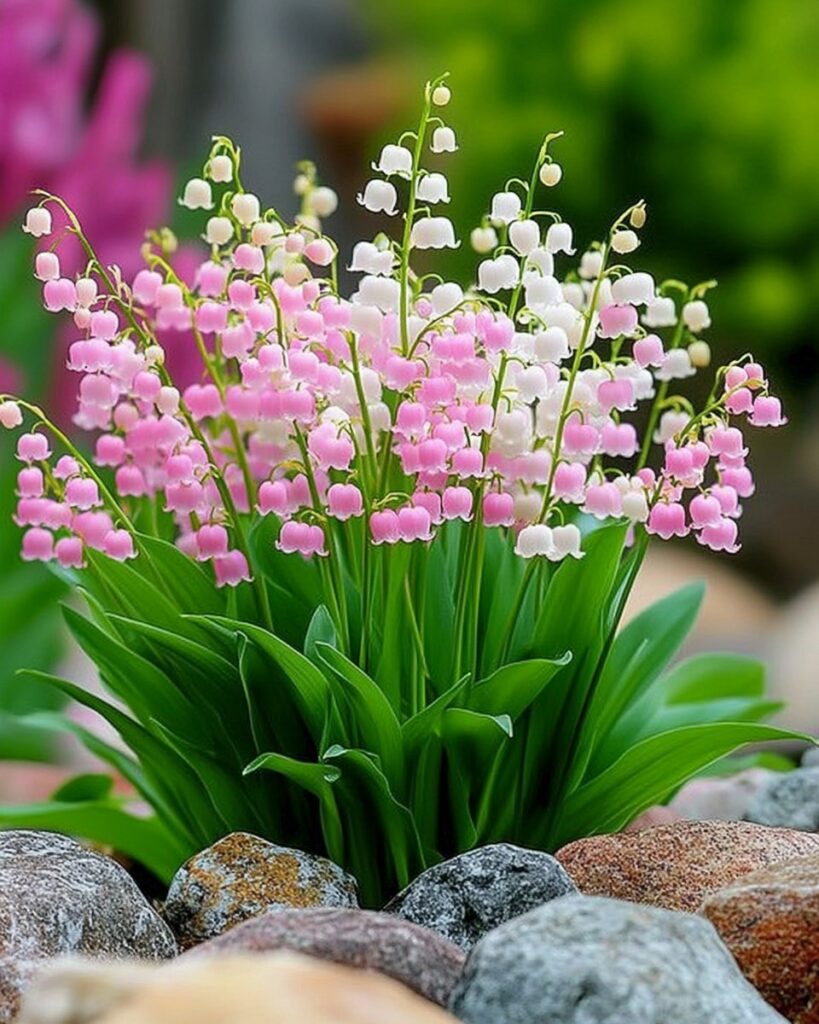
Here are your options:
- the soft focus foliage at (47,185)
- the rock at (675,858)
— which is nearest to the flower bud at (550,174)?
the rock at (675,858)

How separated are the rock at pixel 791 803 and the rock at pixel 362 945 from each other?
501 mm

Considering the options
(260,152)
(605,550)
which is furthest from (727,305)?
(605,550)

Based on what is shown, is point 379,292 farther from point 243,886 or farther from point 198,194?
point 243,886

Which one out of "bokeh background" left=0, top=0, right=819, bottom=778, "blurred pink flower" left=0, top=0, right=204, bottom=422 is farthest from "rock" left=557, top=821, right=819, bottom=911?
"bokeh background" left=0, top=0, right=819, bottom=778

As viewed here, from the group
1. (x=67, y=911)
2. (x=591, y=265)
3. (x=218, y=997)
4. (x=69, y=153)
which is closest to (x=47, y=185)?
(x=69, y=153)

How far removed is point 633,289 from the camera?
109 cm

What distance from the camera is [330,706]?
3.77ft

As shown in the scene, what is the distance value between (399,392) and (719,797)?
1.75 ft

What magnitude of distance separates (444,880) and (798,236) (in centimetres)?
379

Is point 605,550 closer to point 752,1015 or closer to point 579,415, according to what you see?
point 579,415

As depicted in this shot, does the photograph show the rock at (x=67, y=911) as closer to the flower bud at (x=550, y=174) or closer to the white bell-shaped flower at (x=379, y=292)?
the white bell-shaped flower at (x=379, y=292)

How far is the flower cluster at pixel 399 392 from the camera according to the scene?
1.08 m

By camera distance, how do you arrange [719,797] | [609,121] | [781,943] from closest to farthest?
[781,943]
[719,797]
[609,121]

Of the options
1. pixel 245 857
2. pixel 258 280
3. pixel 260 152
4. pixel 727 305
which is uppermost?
pixel 260 152
